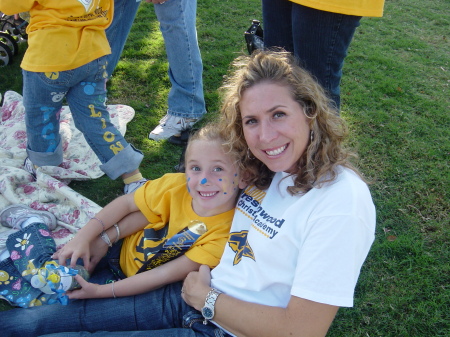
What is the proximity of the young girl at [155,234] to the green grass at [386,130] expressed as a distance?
3.10ft

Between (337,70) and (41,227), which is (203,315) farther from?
(337,70)

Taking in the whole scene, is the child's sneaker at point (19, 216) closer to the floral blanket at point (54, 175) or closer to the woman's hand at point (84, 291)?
the floral blanket at point (54, 175)

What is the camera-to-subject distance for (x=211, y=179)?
2037 mm

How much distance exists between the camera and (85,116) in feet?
9.48

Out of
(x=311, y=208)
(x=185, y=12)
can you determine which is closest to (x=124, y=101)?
(x=185, y=12)

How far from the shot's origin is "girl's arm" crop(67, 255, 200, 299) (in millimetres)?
1986

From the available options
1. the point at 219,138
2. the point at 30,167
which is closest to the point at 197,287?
the point at 219,138

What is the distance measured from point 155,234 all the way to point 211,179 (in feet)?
1.45

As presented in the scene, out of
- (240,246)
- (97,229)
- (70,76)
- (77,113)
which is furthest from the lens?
(77,113)

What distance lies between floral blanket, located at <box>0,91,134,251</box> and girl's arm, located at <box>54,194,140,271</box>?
518 millimetres

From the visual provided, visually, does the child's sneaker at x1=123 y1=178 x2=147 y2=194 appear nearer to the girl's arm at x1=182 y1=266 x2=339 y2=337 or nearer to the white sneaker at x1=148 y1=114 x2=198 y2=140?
the white sneaker at x1=148 y1=114 x2=198 y2=140

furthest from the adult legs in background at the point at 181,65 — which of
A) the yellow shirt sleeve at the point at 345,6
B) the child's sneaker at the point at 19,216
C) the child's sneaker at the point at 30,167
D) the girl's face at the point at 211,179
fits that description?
the girl's face at the point at 211,179

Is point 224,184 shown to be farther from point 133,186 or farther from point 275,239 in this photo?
point 133,186

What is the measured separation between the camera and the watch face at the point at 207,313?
1.74 m
